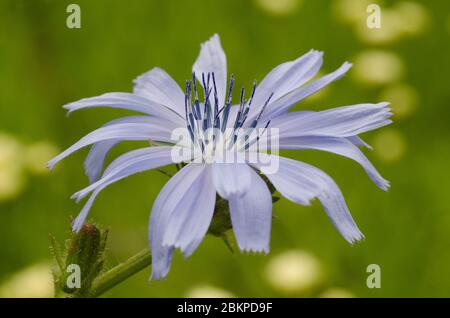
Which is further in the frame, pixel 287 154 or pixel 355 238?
pixel 287 154

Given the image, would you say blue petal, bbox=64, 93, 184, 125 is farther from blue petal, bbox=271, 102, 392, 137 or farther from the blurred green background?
the blurred green background

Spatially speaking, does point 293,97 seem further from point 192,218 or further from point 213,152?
point 192,218

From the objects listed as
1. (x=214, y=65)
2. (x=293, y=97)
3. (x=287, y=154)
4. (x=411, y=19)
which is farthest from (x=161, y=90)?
(x=411, y=19)

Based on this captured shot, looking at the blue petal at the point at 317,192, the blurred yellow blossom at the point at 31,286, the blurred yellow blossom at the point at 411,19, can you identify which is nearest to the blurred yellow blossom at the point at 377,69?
the blurred yellow blossom at the point at 411,19

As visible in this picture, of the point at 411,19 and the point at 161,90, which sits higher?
the point at 411,19

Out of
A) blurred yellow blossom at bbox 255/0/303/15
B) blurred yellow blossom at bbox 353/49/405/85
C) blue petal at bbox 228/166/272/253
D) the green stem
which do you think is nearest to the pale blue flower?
blue petal at bbox 228/166/272/253

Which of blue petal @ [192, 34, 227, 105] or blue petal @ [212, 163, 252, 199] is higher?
blue petal @ [192, 34, 227, 105]

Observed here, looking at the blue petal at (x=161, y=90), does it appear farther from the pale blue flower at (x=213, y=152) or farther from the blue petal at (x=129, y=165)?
the blue petal at (x=129, y=165)
